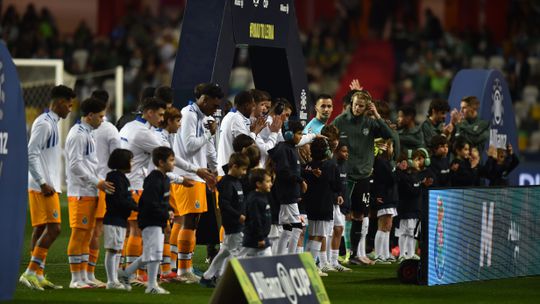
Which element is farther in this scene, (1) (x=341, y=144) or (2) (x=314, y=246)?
(1) (x=341, y=144)

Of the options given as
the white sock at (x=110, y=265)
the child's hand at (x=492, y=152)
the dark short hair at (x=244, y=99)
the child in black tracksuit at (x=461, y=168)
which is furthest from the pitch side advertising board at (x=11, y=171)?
the child's hand at (x=492, y=152)

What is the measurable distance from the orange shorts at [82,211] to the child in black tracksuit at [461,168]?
5722 millimetres

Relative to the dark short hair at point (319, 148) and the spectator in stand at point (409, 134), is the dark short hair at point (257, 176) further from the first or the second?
the spectator in stand at point (409, 134)

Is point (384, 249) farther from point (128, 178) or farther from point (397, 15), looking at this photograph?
point (397, 15)

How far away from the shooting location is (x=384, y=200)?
1619cm

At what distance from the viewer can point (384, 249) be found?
1628cm

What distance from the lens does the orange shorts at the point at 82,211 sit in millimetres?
12487

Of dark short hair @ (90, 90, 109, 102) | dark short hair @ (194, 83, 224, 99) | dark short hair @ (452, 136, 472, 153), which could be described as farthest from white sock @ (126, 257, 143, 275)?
dark short hair @ (452, 136, 472, 153)

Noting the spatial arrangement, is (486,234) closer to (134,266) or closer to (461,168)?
(461,168)

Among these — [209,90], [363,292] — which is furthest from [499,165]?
[209,90]

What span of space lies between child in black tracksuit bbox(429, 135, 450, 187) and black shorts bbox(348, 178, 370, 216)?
1.08m

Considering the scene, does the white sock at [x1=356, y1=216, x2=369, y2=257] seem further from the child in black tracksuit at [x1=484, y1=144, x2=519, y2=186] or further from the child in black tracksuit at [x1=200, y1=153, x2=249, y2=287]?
the child in black tracksuit at [x1=200, y1=153, x2=249, y2=287]

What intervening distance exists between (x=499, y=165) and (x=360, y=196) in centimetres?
305

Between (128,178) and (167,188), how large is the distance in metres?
0.93
